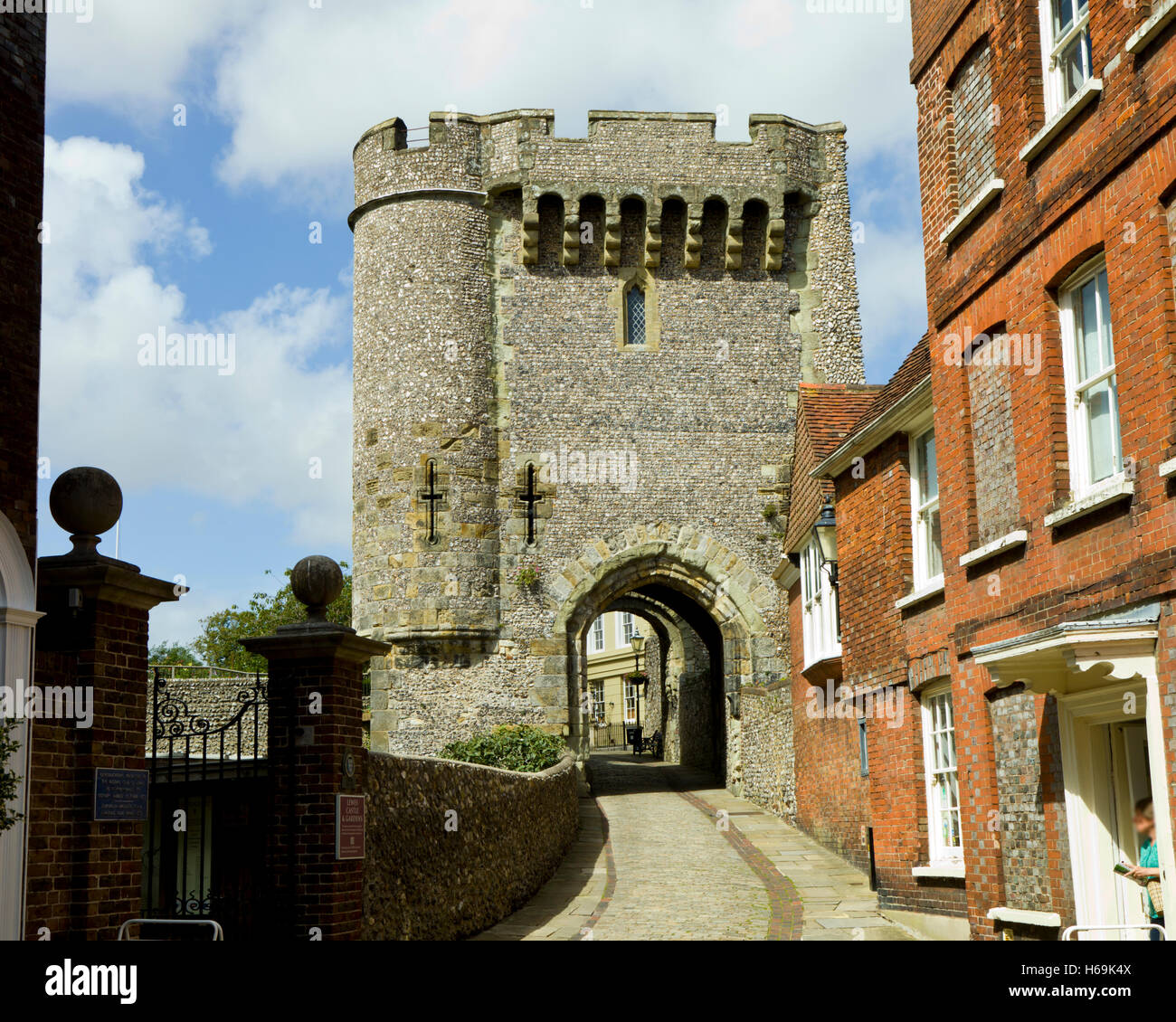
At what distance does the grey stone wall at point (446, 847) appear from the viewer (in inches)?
439

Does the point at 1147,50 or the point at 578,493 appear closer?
the point at 1147,50

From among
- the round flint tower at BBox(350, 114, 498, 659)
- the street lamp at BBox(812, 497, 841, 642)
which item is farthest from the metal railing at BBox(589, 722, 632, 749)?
the street lamp at BBox(812, 497, 841, 642)

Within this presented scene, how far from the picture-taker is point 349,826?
1020 centimetres

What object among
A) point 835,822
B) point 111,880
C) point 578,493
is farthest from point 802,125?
point 111,880

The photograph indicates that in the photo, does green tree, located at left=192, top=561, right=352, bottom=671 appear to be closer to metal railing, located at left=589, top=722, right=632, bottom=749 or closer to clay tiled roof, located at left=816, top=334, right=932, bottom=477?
metal railing, located at left=589, top=722, right=632, bottom=749

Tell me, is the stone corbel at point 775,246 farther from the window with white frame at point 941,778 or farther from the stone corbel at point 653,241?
the window with white frame at point 941,778

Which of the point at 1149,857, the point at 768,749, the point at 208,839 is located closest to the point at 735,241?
the point at 768,749

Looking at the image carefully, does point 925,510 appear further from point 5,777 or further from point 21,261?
point 5,777

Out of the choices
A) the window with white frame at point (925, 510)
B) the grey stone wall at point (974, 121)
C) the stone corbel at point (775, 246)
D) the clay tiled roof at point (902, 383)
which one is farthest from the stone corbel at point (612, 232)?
the grey stone wall at point (974, 121)

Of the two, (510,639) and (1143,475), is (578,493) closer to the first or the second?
(510,639)

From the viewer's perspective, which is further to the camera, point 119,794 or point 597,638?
point 597,638

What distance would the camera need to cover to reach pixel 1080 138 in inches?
376

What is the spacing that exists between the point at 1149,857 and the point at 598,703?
151 ft
